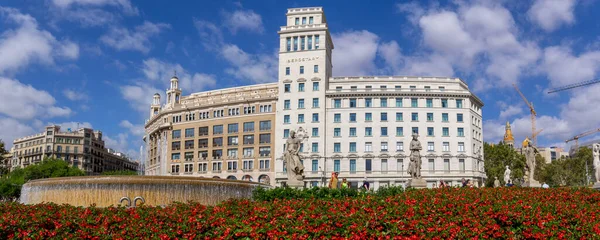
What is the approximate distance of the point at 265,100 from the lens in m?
88.5

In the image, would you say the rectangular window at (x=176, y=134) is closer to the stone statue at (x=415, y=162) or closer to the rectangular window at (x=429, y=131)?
the rectangular window at (x=429, y=131)

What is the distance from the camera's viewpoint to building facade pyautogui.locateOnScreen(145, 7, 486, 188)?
79875 millimetres

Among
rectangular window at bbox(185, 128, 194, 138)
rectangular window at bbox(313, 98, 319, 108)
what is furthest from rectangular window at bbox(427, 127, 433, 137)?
rectangular window at bbox(185, 128, 194, 138)

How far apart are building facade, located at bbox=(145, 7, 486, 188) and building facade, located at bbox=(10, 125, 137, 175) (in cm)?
6476

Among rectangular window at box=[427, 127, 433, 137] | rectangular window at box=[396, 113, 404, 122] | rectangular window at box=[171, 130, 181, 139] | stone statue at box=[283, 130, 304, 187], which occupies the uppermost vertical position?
rectangular window at box=[396, 113, 404, 122]

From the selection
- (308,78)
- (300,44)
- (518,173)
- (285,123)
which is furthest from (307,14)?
(518,173)

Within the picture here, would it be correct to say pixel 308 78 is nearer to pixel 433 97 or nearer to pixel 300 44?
pixel 300 44

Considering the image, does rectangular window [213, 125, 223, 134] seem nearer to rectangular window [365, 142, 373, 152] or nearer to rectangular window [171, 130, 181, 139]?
rectangular window [171, 130, 181, 139]

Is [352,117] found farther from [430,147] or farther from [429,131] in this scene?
[430,147]

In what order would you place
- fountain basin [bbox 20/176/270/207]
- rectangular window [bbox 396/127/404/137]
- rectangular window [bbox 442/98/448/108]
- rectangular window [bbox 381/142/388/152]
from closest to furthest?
fountain basin [bbox 20/176/270/207], rectangular window [bbox 381/142/388/152], rectangular window [bbox 396/127/404/137], rectangular window [bbox 442/98/448/108]

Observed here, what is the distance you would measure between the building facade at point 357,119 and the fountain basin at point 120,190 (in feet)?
174

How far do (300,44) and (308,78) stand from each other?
654cm

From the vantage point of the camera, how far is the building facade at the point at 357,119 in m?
79.9

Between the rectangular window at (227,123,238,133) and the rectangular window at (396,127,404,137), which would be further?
the rectangular window at (227,123,238,133)
